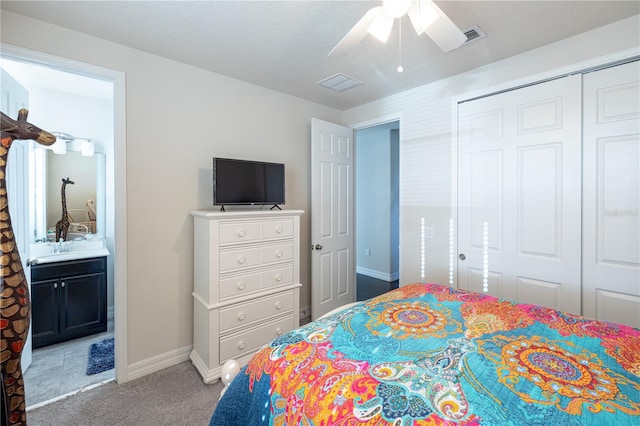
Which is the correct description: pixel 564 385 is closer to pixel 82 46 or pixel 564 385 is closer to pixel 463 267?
pixel 463 267

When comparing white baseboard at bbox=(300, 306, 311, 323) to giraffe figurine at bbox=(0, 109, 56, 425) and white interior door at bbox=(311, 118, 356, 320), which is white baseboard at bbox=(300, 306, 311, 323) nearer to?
white interior door at bbox=(311, 118, 356, 320)

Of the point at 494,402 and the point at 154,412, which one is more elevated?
the point at 494,402

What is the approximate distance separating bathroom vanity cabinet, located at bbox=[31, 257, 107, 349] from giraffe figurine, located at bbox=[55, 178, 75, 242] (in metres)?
0.46

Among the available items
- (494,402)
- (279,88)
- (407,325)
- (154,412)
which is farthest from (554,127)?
(154,412)

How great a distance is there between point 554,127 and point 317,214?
2.17 metres

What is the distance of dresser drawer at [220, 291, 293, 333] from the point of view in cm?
222

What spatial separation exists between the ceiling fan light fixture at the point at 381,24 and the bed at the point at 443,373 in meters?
1.39

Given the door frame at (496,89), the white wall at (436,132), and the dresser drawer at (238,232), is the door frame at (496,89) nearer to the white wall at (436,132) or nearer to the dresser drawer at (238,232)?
the white wall at (436,132)

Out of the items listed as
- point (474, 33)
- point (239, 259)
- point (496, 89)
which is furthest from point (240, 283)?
point (496, 89)

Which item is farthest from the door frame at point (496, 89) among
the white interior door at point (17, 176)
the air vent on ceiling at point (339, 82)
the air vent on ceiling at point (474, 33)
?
the white interior door at point (17, 176)

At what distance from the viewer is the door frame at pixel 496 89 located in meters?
1.91

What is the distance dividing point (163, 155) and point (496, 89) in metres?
2.87

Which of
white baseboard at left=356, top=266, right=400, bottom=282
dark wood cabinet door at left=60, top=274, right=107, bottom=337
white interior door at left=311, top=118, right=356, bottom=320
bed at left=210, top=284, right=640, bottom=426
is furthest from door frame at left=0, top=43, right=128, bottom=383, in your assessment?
white baseboard at left=356, top=266, right=400, bottom=282

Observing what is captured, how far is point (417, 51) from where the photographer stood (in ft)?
7.30
